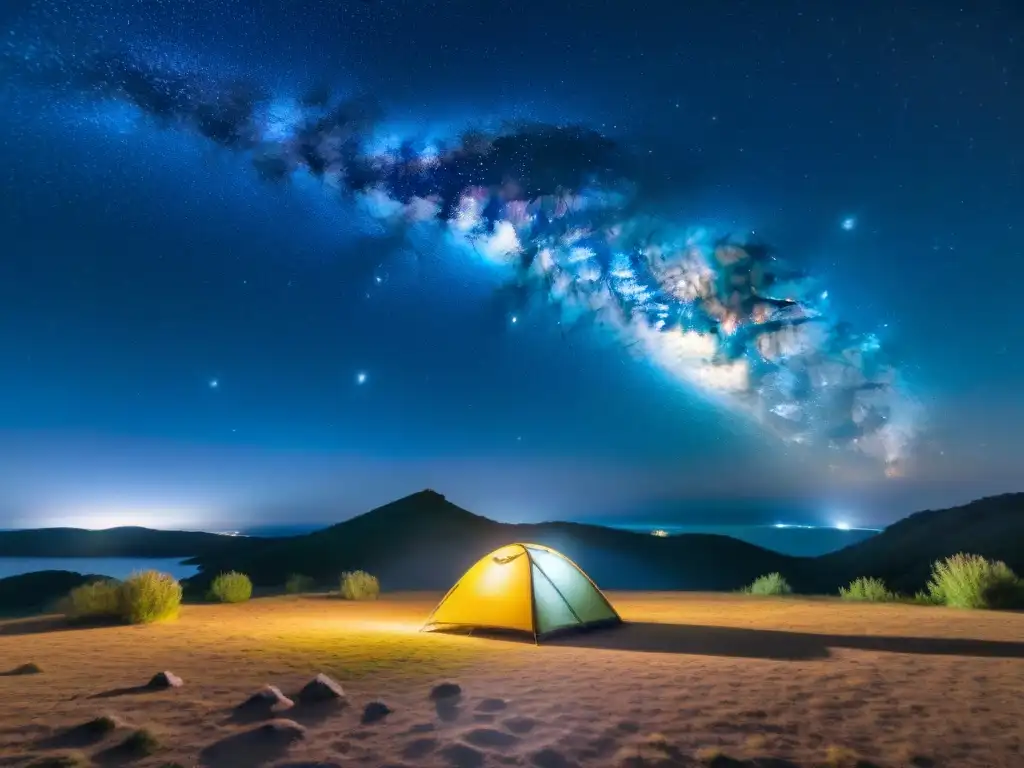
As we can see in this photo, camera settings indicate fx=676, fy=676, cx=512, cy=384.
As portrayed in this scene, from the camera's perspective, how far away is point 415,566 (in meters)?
40.5

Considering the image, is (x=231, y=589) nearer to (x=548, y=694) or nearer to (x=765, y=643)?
(x=548, y=694)

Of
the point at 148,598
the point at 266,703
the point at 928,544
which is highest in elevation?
the point at 928,544

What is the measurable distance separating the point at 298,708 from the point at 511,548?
6438 millimetres

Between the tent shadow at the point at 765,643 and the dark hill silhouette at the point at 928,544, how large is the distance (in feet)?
64.0

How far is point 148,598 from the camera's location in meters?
13.6

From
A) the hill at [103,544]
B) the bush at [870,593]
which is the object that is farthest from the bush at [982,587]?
the hill at [103,544]

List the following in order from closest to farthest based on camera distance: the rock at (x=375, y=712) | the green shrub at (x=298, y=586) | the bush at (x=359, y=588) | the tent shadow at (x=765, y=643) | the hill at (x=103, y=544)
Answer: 1. the rock at (x=375, y=712)
2. the tent shadow at (x=765, y=643)
3. the bush at (x=359, y=588)
4. the green shrub at (x=298, y=586)
5. the hill at (x=103, y=544)

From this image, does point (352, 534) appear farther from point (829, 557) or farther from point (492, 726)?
point (492, 726)

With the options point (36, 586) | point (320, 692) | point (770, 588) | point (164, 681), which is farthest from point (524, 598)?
point (36, 586)

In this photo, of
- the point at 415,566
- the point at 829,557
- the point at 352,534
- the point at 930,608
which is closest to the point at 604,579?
the point at 415,566

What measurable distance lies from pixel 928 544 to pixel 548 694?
1479 inches

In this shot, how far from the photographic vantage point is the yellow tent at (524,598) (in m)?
11.9

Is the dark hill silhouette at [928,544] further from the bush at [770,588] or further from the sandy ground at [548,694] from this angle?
the sandy ground at [548,694]

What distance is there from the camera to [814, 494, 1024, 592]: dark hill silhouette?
3241 centimetres
